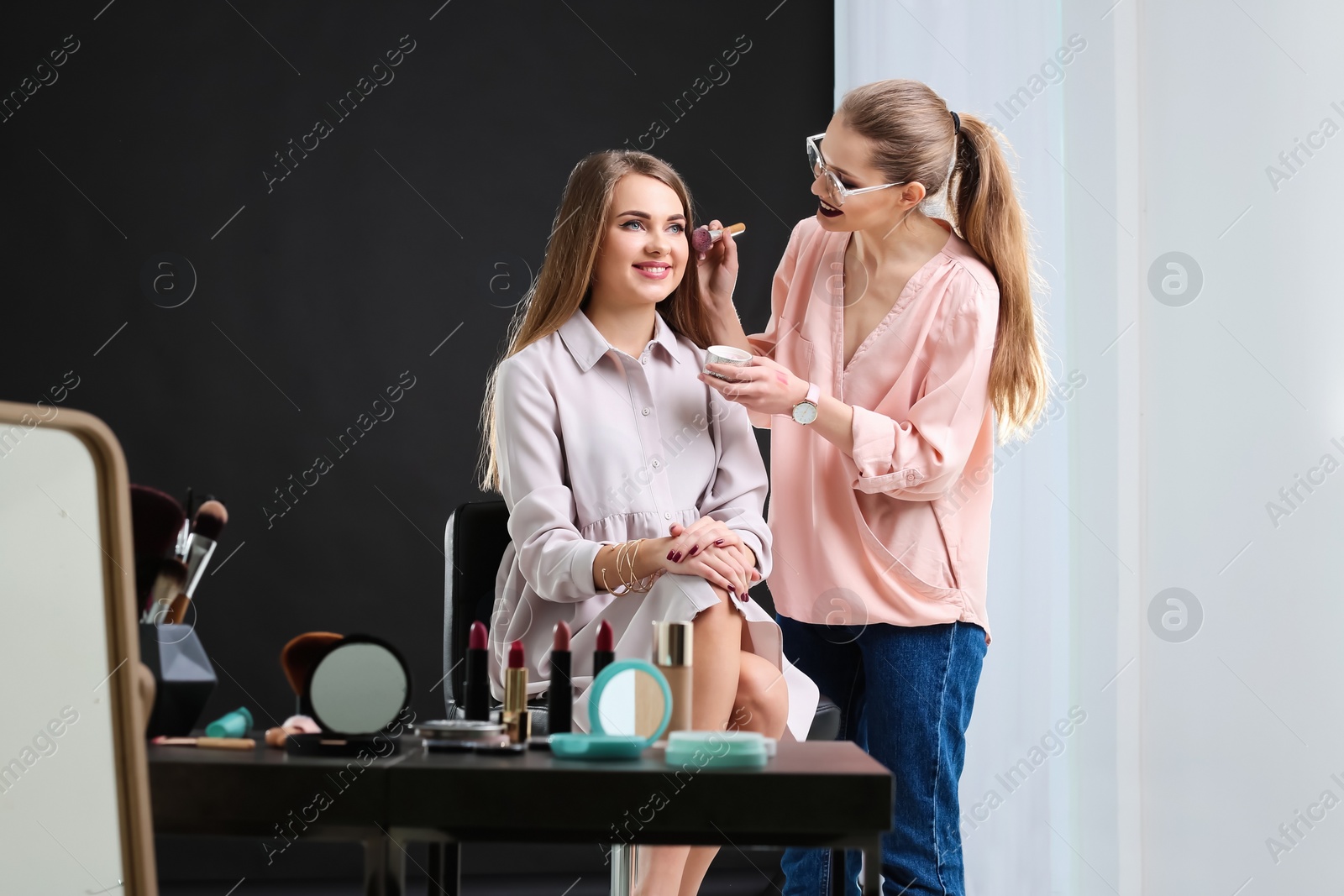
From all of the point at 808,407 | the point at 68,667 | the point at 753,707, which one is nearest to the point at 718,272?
the point at 808,407

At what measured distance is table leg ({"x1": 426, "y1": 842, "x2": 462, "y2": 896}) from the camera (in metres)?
1.35

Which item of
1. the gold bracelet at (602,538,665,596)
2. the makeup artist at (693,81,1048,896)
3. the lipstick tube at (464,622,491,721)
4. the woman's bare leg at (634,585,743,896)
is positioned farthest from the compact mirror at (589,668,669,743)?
the makeup artist at (693,81,1048,896)

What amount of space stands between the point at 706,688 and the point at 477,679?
0.32 metres

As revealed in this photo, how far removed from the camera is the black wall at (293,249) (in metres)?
2.84

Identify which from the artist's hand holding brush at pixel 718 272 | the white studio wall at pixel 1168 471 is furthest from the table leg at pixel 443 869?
the white studio wall at pixel 1168 471

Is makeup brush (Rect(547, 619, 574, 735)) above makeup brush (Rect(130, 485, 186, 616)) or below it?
below

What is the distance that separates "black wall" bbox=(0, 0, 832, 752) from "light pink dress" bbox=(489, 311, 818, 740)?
1.18 meters

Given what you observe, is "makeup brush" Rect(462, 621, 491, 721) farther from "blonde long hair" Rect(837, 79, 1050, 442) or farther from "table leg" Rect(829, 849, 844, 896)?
"blonde long hair" Rect(837, 79, 1050, 442)

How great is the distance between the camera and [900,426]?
1.82m

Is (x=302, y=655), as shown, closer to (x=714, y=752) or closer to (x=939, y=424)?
(x=714, y=752)

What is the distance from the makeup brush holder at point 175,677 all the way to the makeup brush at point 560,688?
340mm

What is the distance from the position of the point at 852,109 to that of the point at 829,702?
0.93 metres

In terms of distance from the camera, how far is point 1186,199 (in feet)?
7.13

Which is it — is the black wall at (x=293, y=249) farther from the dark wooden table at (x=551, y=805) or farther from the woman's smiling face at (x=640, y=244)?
the dark wooden table at (x=551, y=805)
